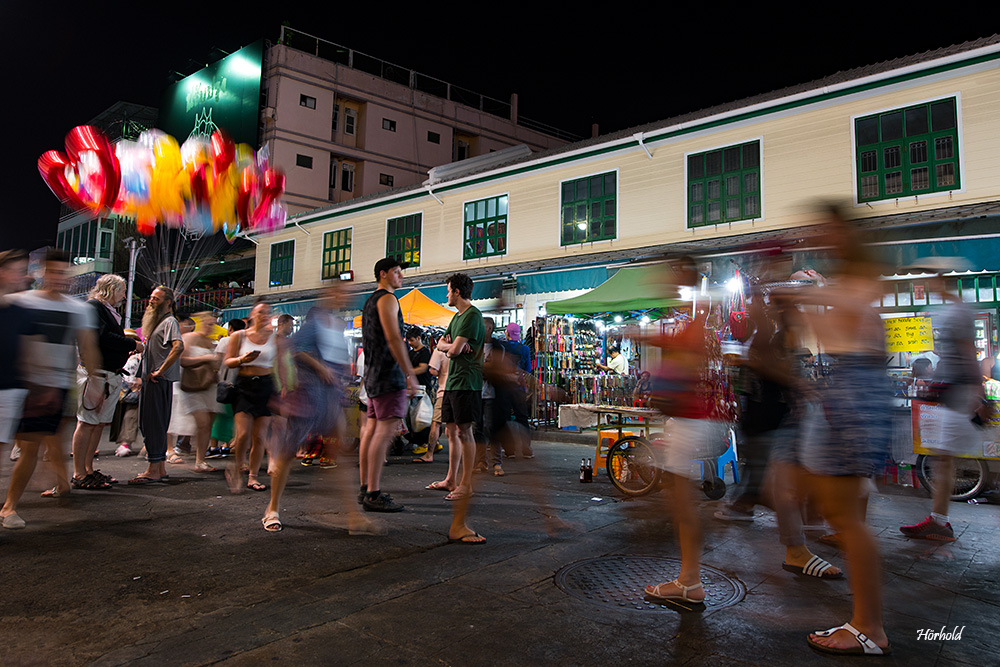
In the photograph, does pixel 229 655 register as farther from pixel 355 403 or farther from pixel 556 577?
pixel 355 403

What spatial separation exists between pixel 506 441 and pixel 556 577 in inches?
62.3

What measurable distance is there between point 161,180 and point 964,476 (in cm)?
1160

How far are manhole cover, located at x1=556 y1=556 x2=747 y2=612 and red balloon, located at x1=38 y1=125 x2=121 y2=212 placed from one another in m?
9.33

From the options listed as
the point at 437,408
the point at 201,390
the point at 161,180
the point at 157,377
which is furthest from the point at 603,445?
the point at 161,180

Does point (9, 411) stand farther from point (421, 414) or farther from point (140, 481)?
point (421, 414)

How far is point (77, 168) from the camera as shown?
953 centimetres

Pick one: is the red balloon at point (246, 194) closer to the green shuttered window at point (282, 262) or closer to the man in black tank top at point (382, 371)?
the man in black tank top at point (382, 371)

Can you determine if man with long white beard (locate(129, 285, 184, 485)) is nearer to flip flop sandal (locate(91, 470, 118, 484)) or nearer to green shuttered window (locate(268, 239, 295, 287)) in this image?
flip flop sandal (locate(91, 470, 118, 484))

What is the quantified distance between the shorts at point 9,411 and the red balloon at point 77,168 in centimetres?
642

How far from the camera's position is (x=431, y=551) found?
4.20 meters

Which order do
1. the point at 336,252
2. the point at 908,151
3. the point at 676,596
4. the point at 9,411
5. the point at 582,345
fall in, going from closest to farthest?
the point at 676,596 → the point at 9,411 → the point at 908,151 → the point at 582,345 → the point at 336,252

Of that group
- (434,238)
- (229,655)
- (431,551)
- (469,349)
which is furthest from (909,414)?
(434,238)

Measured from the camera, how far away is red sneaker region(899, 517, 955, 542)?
470cm

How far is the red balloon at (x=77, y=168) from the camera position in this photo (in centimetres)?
944
